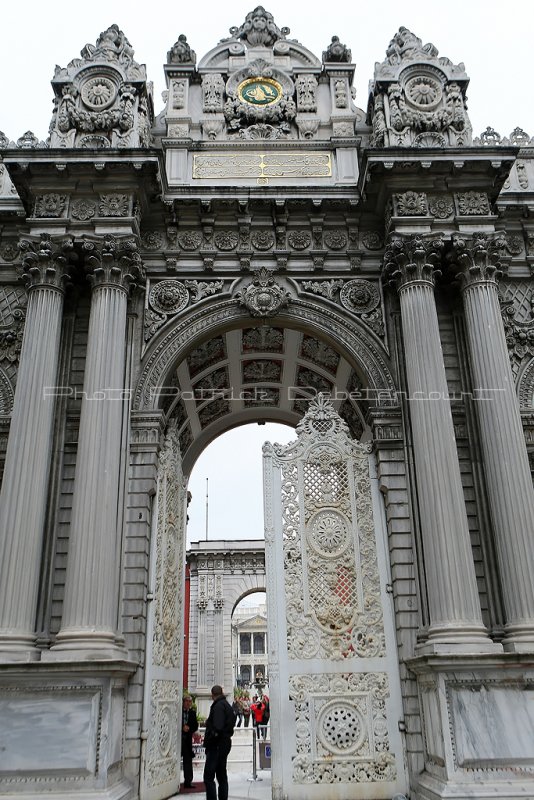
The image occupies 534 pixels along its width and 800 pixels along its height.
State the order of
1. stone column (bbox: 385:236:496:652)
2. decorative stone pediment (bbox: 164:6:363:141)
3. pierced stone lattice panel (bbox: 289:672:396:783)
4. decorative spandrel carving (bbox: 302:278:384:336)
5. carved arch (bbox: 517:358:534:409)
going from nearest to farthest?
1. stone column (bbox: 385:236:496:652)
2. pierced stone lattice panel (bbox: 289:672:396:783)
3. carved arch (bbox: 517:358:534:409)
4. decorative spandrel carving (bbox: 302:278:384:336)
5. decorative stone pediment (bbox: 164:6:363:141)

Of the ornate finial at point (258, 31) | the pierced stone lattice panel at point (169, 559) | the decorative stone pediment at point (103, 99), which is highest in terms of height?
the ornate finial at point (258, 31)

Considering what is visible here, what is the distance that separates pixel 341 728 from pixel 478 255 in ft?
24.7

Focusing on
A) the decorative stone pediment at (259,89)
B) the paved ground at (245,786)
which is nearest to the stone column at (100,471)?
the paved ground at (245,786)

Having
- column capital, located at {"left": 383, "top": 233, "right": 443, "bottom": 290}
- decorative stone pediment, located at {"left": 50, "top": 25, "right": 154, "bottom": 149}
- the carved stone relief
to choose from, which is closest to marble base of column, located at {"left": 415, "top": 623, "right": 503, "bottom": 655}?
column capital, located at {"left": 383, "top": 233, "right": 443, "bottom": 290}

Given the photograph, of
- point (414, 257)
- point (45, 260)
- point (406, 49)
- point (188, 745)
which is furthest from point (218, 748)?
point (406, 49)

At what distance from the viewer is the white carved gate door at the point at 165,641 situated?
962 centimetres

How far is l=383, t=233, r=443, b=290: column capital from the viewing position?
11008 millimetres

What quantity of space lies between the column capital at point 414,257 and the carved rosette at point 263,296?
1945 millimetres

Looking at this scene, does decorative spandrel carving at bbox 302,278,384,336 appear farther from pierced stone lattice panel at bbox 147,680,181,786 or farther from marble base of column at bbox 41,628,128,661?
pierced stone lattice panel at bbox 147,680,181,786

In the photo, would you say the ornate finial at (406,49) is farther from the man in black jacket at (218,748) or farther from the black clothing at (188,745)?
the black clothing at (188,745)

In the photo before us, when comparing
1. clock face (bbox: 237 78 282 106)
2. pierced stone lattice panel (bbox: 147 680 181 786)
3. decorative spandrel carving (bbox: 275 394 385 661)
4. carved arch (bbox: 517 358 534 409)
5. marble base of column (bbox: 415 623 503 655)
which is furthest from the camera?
clock face (bbox: 237 78 282 106)

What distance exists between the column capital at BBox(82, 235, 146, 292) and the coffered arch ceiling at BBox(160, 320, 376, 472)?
5.63ft

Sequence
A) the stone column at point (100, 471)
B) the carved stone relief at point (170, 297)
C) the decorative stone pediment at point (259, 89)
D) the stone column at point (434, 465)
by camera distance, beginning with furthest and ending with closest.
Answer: the decorative stone pediment at point (259, 89) < the carved stone relief at point (170, 297) < the stone column at point (434, 465) < the stone column at point (100, 471)

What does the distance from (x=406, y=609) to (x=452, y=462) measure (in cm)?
223
